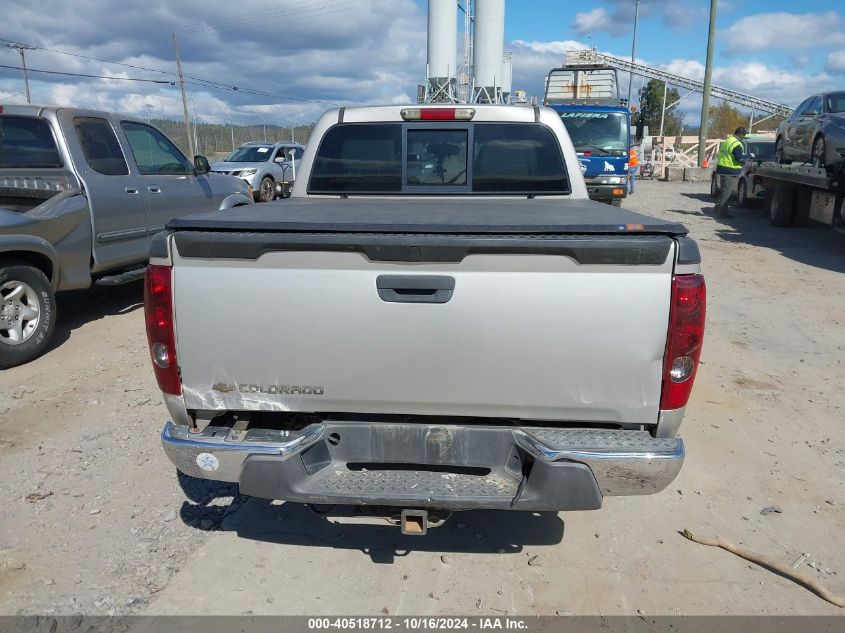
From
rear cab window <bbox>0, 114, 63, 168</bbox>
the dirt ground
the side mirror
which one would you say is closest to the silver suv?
the side mirror

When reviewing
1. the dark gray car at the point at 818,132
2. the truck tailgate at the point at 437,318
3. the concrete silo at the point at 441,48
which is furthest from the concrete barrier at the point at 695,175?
the truck tailgate at the point at 437,318

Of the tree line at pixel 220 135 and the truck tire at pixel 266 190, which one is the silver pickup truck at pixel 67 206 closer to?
the truck tire at pixel 266 190

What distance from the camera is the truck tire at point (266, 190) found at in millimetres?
18688

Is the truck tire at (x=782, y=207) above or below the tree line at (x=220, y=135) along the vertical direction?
below

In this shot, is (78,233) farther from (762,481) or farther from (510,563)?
(762,481)

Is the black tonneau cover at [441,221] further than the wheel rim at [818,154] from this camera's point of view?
No

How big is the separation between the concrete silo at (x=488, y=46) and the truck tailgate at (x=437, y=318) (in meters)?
26.1

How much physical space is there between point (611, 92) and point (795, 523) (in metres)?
20.4

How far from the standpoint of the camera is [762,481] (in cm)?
405

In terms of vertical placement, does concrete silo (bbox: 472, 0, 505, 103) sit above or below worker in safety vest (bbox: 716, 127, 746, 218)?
above

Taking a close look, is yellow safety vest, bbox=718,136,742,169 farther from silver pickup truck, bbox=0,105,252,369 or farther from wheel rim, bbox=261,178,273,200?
silver pickup truck, bbox=0,105,252,369

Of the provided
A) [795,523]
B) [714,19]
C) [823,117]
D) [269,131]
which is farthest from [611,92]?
[269,131]

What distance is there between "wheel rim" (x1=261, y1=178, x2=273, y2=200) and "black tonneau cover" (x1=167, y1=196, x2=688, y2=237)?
51.2 feet

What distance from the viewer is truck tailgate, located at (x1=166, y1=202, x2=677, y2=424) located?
2490 millimetres
